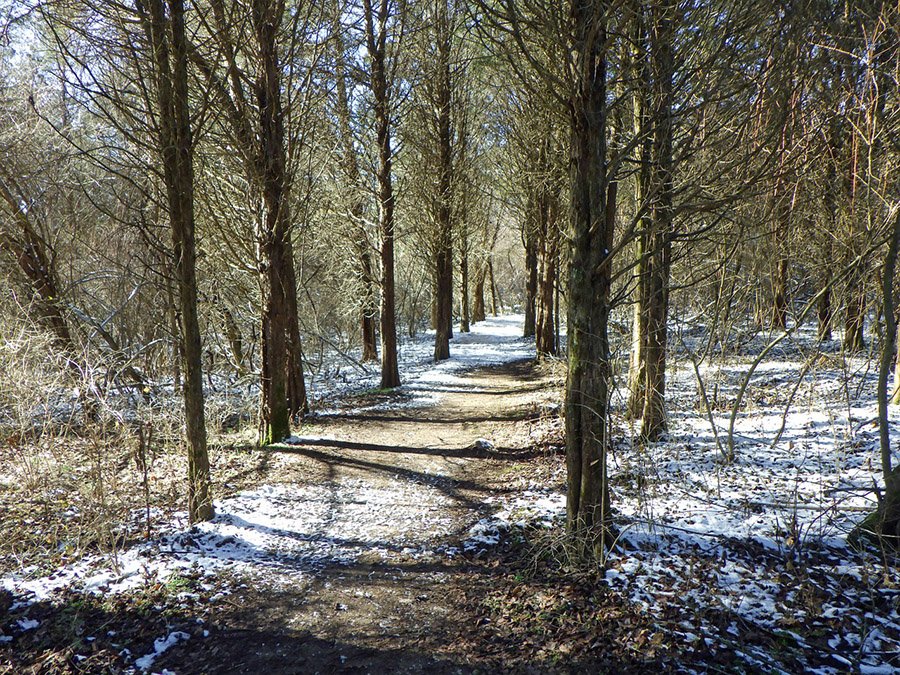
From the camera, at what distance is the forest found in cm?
315

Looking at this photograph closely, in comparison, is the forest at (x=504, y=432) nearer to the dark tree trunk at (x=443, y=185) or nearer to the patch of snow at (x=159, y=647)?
the patch of snow at (x=159, y=647)

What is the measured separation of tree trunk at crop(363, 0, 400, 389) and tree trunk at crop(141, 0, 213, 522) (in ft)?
21.4

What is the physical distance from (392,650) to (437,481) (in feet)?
9.18

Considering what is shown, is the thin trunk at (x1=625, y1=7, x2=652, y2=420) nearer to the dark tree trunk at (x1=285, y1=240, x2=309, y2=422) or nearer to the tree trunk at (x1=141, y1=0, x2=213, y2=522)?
the tree trunk at (x1=141, y1=0, x2=213, y2=522)

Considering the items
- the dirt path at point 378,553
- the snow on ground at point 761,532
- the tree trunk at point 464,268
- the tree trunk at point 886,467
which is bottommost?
the dirt path at point 378,553

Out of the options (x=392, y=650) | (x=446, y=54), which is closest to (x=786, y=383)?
(x=392, y=650)

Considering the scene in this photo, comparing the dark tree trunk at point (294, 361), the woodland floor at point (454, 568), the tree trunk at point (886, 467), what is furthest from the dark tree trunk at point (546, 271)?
the tree trunk at point (886, 467)

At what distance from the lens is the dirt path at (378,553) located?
3039 millimetres

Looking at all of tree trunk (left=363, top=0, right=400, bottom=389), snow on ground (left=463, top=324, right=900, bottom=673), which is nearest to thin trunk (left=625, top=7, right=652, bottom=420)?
snow on ground (left=463, top=324, right=900, bottom=673)

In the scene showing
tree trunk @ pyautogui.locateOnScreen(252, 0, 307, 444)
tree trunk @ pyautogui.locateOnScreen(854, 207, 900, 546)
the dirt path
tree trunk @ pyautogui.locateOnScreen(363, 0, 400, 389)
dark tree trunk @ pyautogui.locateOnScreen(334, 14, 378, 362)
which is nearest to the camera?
the dirt path

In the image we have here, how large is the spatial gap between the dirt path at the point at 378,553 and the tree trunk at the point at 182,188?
1.33 meters

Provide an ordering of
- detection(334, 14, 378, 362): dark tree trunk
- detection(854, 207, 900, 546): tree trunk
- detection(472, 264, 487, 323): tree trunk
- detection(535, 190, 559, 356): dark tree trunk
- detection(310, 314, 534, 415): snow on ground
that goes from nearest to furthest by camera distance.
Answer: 1. detection(854, 207, 900, 546): tree trunk
2. detection(310, 314, 534, 415): snow on ground
3. detection(334, 14, 378, 362): dark tree trunk
4. detection(535, 190, 559, 356): dark tree trunk
5. detection(472, 264, 487, 323): tree trunk

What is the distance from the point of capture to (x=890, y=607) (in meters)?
3.04

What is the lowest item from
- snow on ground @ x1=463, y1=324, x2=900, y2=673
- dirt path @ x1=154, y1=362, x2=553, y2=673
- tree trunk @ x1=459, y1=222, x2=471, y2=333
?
dirt path @ x1=154, y1=362, x2=553, y2=673
